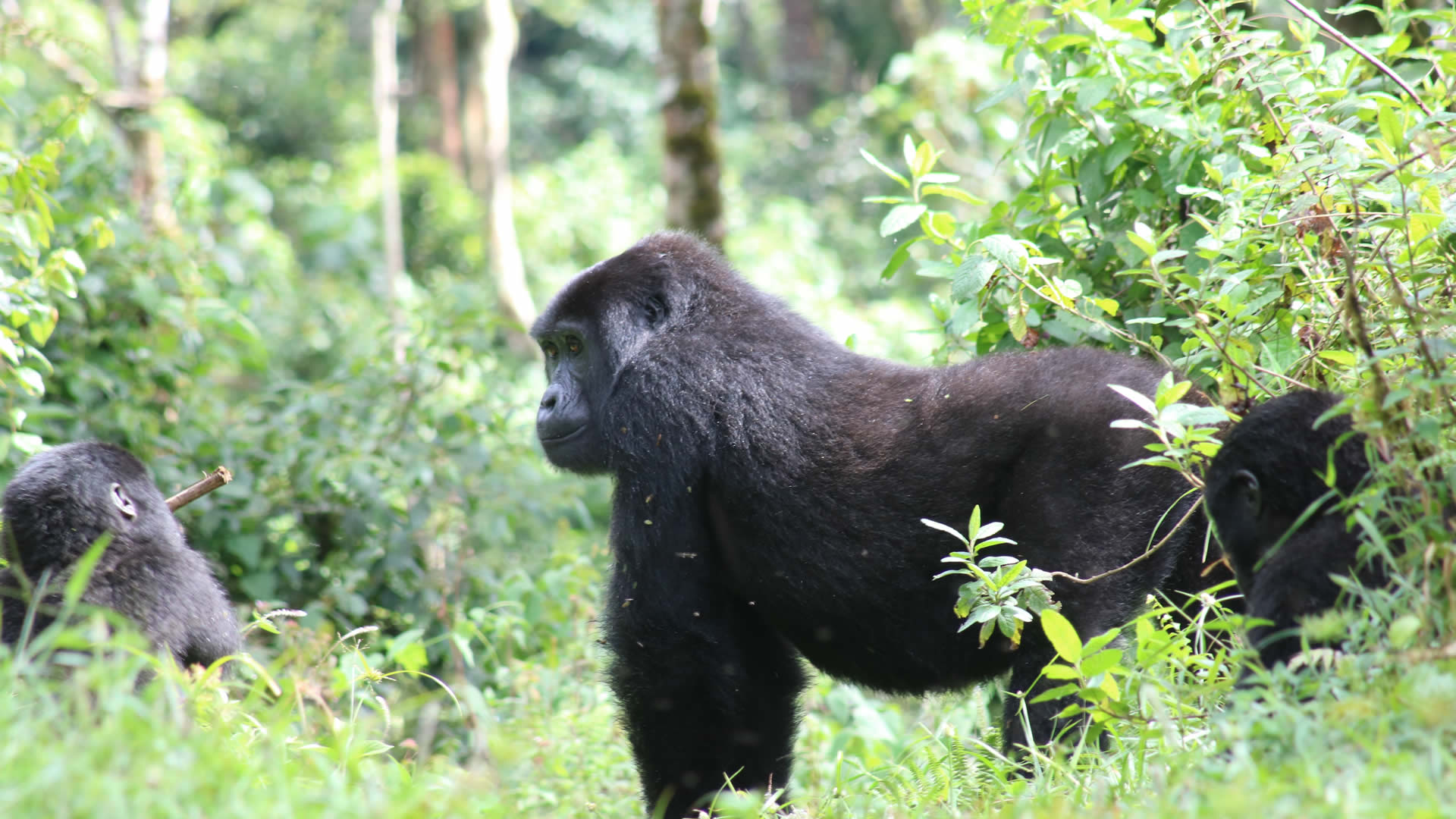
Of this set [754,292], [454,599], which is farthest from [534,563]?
[754,292]

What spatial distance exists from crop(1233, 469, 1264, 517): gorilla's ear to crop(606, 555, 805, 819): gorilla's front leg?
1.42 meters

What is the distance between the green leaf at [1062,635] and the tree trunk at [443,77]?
19240mm

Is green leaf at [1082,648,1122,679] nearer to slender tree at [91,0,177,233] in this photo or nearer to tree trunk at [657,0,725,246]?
slender tree at [91,0,177,233]

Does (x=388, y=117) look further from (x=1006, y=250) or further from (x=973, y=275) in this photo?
(x=1006, y=250)

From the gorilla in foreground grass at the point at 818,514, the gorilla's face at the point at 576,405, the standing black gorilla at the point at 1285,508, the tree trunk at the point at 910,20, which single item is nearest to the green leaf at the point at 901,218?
the gorilla in foreground grass at the point at 818,514

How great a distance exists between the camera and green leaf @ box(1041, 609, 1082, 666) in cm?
246

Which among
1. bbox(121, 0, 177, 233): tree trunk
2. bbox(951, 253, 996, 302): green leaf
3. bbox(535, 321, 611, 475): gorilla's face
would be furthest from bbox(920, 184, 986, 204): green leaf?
bbox(121, 0, 177, 233): tree trunk

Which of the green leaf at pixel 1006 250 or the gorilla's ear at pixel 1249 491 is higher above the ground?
the green leaf at pixel 1006 250

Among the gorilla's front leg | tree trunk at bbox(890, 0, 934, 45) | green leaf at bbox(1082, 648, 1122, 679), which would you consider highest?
tree trunk at bbox(890, 0, 934, 45)

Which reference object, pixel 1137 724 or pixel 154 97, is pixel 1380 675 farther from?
pixel 154 97

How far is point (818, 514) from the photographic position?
3320 mm

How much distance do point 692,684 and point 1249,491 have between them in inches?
62.6

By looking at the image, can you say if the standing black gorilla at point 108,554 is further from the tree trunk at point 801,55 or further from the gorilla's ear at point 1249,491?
the tree trunk at point 801,55

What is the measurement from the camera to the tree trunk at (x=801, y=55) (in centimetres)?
2086
